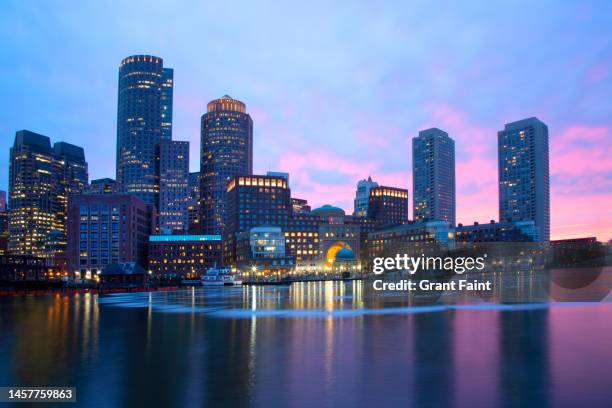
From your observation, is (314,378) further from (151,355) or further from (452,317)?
(452,317)

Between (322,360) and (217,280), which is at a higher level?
(322,360)

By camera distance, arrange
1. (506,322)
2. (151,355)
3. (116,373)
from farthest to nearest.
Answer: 1. (506,322)
2. (151,355)
3. (116,373)

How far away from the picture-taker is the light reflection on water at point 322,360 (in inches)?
856

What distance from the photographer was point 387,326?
43.5 metres

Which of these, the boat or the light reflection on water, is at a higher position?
the light reflection on water

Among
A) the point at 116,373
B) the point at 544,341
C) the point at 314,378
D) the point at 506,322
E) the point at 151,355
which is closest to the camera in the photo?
the point at 314,378

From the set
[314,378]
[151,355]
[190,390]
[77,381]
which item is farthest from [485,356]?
[77,381]

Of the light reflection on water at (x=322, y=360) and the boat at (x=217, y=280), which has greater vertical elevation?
the light reflection on water at (x=322, y=360)

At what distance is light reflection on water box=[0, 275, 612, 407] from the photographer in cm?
2175

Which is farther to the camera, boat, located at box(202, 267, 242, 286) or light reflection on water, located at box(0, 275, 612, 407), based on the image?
boat, located at box(202, 267, 242, 286)

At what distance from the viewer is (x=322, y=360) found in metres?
29.2

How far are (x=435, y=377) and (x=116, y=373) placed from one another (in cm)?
1562

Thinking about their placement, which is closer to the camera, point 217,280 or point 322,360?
point 322,360

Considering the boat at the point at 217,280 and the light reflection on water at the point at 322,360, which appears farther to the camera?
the boat at the point at 217,280
